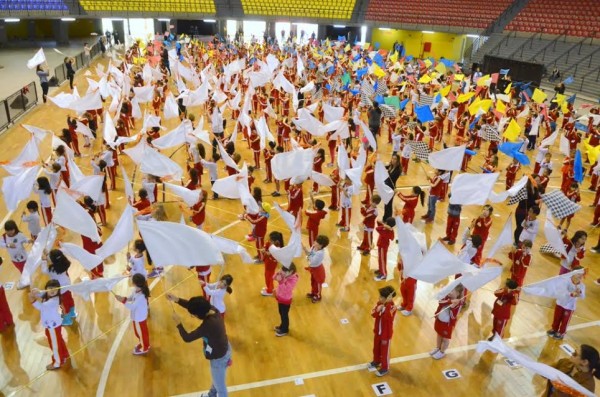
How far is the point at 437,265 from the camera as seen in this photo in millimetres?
6039

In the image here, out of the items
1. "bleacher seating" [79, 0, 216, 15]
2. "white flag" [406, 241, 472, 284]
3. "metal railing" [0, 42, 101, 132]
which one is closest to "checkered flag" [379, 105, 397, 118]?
"white flag" [406, 241, 472, 284]

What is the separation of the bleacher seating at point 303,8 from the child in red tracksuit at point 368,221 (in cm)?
3408

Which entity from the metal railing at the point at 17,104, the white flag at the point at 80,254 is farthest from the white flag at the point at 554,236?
the metal railing at the point at 17,104

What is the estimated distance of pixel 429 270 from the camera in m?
6.06

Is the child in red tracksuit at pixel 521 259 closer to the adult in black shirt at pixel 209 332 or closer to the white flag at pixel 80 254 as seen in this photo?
the adult in black shirt at pixel 209 332

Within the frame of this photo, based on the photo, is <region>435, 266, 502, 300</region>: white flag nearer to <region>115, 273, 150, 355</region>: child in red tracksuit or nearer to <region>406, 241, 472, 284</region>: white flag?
<region>406, 241, 472, 284</region>: white flag

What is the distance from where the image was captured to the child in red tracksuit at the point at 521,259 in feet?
25.1

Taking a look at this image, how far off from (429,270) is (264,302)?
3.07 meters

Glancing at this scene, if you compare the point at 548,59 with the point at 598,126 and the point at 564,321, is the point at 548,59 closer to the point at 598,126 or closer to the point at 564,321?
the point at 598,126

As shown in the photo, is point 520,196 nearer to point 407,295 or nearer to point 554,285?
point 554,285

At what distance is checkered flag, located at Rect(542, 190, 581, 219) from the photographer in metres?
8.16

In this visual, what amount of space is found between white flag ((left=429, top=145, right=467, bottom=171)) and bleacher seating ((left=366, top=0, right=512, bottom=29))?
93.8 feet

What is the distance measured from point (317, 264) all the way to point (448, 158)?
4.11 meters

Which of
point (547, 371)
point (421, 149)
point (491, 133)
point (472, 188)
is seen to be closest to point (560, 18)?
point (491, 133)
